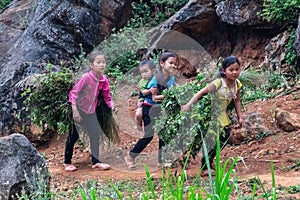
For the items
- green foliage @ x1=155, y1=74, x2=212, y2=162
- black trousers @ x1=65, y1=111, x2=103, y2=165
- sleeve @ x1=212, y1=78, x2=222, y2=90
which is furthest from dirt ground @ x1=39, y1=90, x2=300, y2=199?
sleeve @ x1=212, y1=78, x2=222, y2=90

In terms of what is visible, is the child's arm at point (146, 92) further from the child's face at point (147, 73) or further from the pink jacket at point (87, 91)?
the pink jacket at point (87, 91)

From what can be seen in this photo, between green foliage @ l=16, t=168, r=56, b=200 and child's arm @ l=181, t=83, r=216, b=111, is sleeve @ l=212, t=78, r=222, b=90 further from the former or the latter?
green foliage @ l=16, t=168, r=56, b=200

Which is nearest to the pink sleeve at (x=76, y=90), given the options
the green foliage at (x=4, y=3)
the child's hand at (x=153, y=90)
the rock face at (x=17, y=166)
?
the child's hand at (x=153, y=90)

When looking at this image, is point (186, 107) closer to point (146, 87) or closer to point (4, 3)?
point (146, 87)

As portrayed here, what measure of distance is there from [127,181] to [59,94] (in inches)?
68.3

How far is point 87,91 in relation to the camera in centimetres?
589

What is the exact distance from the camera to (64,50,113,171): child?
19.0 ft

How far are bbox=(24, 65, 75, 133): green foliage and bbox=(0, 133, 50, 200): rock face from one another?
2010 mm

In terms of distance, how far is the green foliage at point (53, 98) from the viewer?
6234mm

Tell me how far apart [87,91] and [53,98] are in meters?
0.62

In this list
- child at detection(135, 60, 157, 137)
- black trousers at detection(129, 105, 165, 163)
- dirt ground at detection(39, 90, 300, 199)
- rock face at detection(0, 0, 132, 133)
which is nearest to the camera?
dirt ground at detection(39, 90, 300, 199)

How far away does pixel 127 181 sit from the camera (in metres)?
5.05

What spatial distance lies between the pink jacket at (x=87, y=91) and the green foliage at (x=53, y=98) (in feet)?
1.18

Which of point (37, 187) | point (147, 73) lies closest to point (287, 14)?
point (147, 73)
